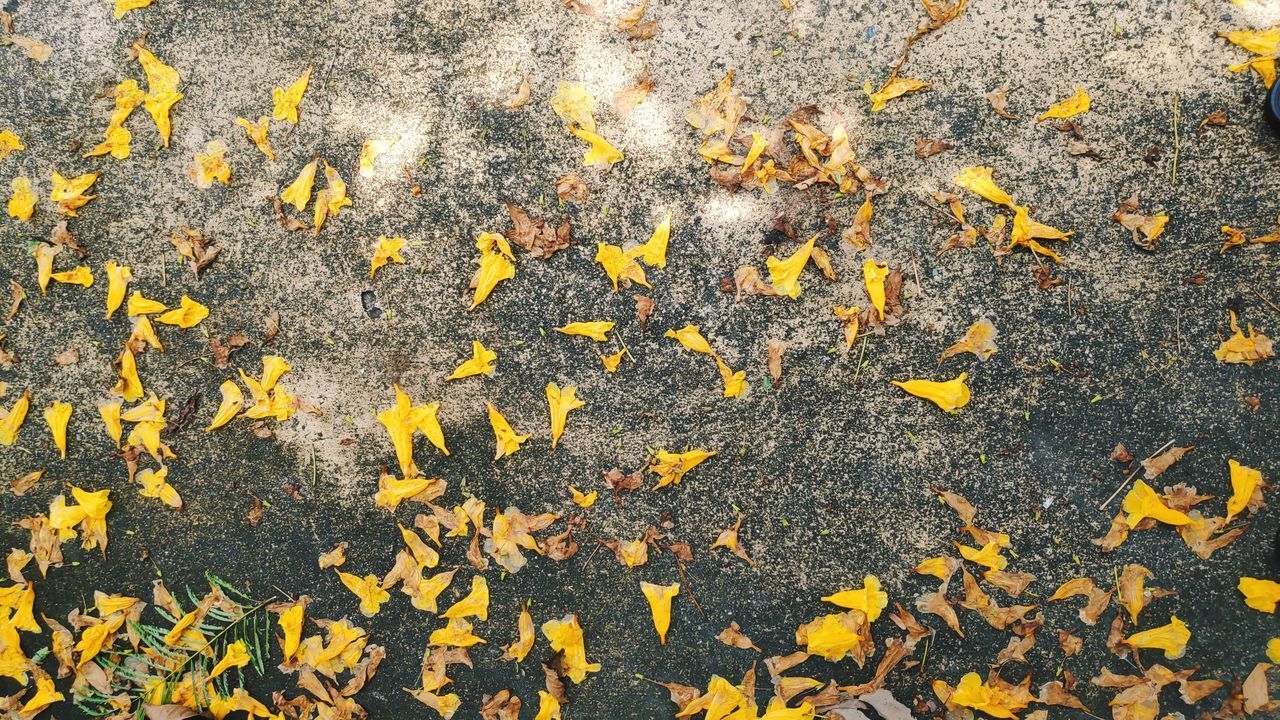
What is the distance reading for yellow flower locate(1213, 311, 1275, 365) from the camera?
2.06m

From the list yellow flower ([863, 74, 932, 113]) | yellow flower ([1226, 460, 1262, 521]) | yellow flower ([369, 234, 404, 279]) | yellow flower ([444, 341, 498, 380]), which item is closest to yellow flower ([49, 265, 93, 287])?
yellow flower ([369, 234, 404, 279])

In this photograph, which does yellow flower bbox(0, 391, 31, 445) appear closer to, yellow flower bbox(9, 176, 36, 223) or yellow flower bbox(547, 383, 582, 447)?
yellow flower bbox(9, 176, 36, 223)

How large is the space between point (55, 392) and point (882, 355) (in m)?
2.80

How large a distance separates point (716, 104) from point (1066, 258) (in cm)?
122

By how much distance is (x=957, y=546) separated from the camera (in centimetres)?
214

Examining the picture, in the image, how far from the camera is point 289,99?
228 centimetres

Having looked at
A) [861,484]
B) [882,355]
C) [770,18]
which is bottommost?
[861,484]

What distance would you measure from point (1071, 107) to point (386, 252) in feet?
7.45

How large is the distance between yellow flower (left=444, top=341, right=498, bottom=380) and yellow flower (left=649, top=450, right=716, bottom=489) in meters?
0.63

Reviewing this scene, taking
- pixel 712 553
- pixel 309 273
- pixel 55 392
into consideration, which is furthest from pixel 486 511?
pixel 55 392

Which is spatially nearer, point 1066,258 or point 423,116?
point 1066,258

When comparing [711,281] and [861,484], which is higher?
[711,281]

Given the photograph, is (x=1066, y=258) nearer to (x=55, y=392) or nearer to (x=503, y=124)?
(x=503, y=124)

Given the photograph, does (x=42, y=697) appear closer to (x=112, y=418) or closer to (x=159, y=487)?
(x=159, y=487)
